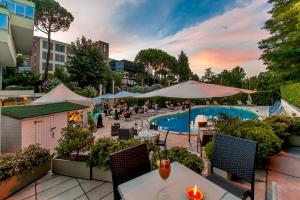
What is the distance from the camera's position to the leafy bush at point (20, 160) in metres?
A: 3.40

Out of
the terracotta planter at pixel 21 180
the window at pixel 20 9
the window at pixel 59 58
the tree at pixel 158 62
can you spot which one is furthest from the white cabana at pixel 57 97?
the tree at pixel 158 62

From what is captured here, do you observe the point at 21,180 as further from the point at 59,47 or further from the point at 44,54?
the point at 59,47

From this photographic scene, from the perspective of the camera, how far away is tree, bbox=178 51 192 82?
5175 centimetres

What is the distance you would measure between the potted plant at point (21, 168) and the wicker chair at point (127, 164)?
2401 mm

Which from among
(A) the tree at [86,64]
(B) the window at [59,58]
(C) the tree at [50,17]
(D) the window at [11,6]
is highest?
(C) the tree at [50,17]

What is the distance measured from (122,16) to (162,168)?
38.5ft

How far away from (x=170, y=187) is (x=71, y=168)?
2926 mm

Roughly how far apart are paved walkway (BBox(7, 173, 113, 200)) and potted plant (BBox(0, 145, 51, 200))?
0.43 ft

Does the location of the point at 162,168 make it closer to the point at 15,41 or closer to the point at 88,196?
the point at 88,196

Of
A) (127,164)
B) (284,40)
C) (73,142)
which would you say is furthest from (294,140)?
(284,40)

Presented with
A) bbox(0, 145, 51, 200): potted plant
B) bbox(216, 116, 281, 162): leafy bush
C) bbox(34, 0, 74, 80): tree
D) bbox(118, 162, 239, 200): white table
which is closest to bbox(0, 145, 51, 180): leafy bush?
bbox(0, 145, 51, 200): potted plant

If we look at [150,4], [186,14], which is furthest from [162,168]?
[186,14]

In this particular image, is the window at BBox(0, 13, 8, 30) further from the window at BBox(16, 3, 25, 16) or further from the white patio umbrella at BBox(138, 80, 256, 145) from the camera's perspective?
the white patio umbrella at BBox(138, 80, 256, 145)

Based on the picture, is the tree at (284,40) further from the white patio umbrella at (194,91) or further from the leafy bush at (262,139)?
the leafy bush at (262,139)
